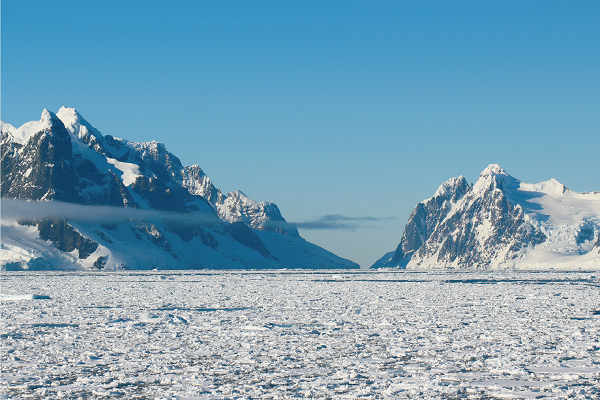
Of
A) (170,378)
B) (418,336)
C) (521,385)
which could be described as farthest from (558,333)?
(170,378)

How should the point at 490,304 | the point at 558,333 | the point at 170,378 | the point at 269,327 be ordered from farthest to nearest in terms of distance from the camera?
1. the point at 490,304
2. the point at 269,327
3. the point at 558,333
4. the point at 170,378

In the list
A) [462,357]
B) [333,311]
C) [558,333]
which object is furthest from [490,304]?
[462,357]

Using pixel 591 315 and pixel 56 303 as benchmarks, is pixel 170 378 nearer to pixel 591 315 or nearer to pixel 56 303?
pixel 591 315

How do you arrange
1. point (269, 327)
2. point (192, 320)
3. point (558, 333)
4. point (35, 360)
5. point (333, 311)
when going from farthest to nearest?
point (333, 311) → point (192, 320) → point (269, 327) → point (558, 333) → point (35, 360)

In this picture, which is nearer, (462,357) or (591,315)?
A: (462,357)

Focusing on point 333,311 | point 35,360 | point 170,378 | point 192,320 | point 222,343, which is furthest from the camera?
point 333,311

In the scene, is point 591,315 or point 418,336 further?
point 591,315

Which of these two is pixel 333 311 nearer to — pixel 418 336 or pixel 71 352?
pixel 418 336

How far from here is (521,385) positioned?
18.3 metres

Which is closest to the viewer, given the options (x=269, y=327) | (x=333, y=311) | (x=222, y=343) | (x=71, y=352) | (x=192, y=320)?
(x=71, y=352)

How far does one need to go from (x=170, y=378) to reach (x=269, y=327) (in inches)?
491

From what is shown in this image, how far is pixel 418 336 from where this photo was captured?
92.6 feet

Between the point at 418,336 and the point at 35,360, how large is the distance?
1568 cm

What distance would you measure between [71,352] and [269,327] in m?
10.3
